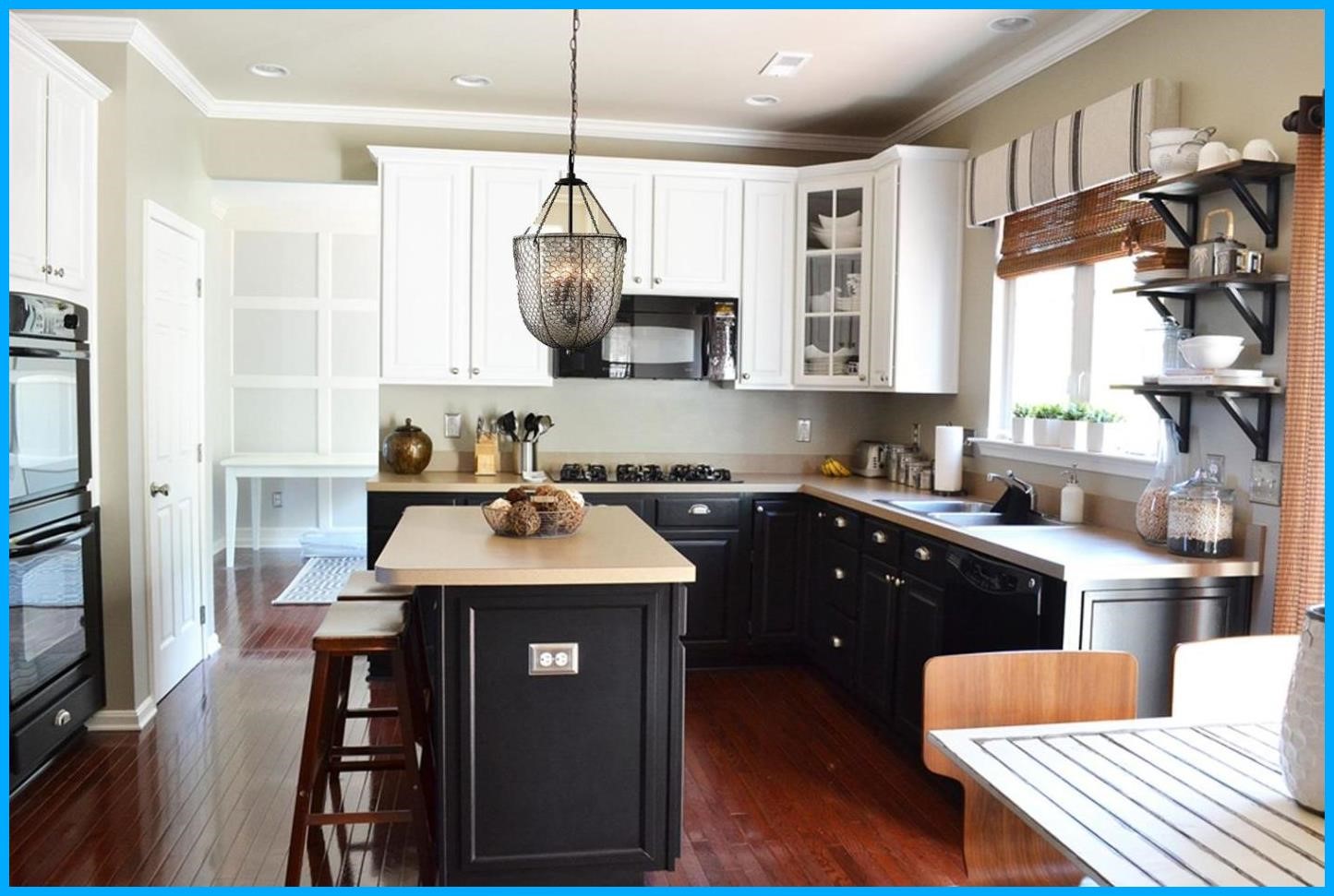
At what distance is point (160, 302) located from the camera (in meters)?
4.13

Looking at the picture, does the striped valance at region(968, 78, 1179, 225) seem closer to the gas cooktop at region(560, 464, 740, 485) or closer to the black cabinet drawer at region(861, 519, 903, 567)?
the black cabinet drawer at region(861, 519, 903, 567)

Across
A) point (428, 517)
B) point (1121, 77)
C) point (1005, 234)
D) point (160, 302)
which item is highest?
point (1121, 77)

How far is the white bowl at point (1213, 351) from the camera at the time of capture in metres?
2.81

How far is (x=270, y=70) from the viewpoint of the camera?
4.32 metres

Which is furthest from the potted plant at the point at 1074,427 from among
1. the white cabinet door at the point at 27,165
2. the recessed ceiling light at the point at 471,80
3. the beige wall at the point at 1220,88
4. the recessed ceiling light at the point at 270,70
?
the white cabinet door at the point at 27,165

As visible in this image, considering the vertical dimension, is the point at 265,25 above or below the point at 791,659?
above

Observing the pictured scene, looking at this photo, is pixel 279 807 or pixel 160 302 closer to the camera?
pixel 279 807

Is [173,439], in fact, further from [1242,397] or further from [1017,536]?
[1242,397]

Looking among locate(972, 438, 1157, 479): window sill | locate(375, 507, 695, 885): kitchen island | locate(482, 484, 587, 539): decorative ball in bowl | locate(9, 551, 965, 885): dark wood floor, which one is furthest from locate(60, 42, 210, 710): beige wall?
locate(972, 438, 1157, 479): window sill

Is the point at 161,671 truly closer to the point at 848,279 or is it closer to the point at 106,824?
the point at 106,824

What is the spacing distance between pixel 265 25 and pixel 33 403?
5.23ft

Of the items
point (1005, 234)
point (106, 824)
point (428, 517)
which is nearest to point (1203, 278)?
point (1005, 234)

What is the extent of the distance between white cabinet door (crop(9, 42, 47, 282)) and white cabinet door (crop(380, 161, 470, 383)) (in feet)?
4.99

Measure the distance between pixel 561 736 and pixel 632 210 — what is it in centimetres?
282
